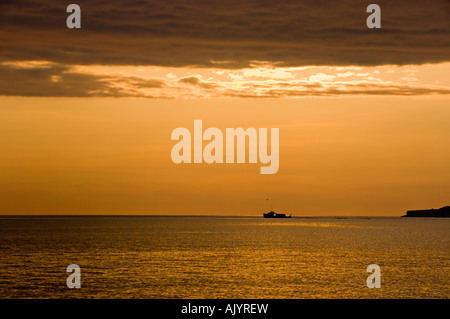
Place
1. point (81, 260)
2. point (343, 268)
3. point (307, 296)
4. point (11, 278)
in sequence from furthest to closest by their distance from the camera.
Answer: point (81, 260) < point (343, 268) < point (11, 278) < point (307, 296)

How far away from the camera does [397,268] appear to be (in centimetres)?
7550

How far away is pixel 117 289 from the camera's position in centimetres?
5425

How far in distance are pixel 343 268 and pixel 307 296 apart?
82.0 feet

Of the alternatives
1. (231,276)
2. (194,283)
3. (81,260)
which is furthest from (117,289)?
(81,260)

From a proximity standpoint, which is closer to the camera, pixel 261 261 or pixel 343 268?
pixel 343 268

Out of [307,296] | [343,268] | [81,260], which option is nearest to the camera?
[307,296]
